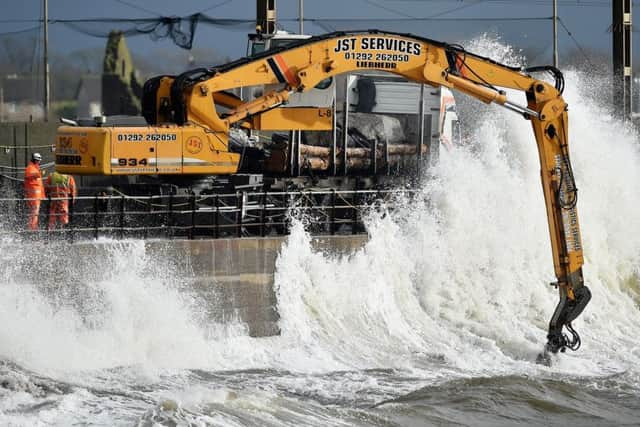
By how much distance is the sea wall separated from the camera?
1565cm

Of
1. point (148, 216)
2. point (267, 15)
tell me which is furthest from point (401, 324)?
point (267, 15)

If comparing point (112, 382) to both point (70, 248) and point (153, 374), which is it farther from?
point (70, 248)

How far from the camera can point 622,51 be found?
27.6 meters

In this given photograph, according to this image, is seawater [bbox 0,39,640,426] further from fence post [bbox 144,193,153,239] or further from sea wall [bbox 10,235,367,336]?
fence post [bbox 144,193,153,239]

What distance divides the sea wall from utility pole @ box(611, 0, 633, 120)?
11359 millimetres

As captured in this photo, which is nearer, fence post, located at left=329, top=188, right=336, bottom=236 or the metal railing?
the metal railing

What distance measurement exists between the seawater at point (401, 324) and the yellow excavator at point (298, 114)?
120 cm

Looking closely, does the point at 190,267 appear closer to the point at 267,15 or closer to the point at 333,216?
the point at 333,216

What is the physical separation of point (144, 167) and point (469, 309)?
6.00 metres

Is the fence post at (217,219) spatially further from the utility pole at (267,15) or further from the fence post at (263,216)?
the utility pole at (267,15)

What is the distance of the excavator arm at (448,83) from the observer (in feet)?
54.5

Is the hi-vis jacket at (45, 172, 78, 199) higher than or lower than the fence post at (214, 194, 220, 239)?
higher

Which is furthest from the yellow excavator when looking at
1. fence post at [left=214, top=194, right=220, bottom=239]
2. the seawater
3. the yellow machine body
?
the seawater

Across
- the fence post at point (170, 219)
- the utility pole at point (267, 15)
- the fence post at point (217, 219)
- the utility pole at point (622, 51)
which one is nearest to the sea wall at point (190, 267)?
the fence post at point (217, 219)
